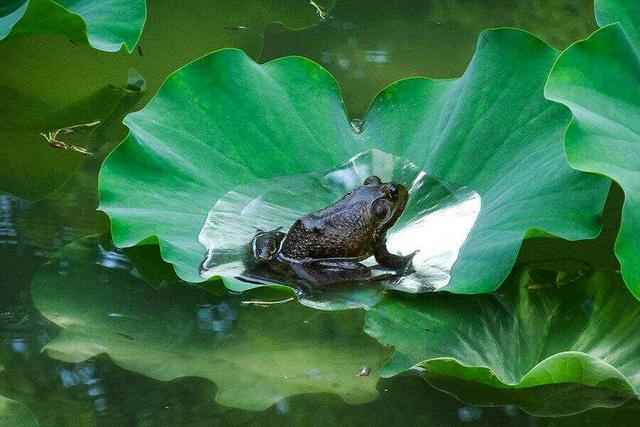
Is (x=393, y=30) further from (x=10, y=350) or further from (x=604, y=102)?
(x=10, y=350)

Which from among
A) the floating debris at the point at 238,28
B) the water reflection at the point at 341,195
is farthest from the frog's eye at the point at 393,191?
the floating debris at the point at 238,28

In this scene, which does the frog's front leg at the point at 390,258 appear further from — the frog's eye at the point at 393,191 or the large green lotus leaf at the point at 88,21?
the large green lotus leaf at the point at 88,21

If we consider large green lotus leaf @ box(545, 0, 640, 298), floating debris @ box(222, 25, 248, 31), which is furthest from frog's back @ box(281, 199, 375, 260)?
floating debris @ box(222, 25, 248, 31)

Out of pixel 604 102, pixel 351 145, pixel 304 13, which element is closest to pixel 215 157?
pixel 351 145

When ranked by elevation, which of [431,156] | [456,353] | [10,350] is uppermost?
[431,156]

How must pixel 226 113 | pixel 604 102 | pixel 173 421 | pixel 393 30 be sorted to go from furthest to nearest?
pixel 393 30 < pixel 226 113 < pixel 604 102 < pixel 173 421

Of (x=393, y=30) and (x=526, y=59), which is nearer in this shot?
(x=526, y=59)

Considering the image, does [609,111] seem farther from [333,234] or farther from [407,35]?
[407,35]
